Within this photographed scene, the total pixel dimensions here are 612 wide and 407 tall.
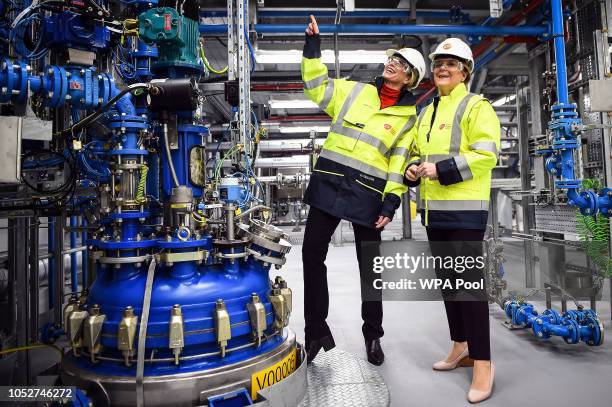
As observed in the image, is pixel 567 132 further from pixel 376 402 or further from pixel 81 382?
pixel 81 382

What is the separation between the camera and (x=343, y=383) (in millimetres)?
1790

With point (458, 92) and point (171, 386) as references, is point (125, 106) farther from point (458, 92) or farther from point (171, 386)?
point (458, 92)

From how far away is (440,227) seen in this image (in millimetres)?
1829

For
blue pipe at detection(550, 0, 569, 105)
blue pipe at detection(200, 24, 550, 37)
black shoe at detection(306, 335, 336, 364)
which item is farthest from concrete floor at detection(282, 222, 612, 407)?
blue pipe at detection(200, 24, 550, 37)

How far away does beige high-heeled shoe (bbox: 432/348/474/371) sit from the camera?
200 centimetres

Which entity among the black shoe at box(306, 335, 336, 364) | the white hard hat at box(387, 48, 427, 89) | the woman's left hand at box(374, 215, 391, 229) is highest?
the white hard hat at box(387, 48, 427, 89)

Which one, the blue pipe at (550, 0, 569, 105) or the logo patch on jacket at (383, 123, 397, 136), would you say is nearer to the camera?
the logo patch on jacket at (383, 123, 397, 136)

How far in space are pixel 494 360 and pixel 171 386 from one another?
160 centimetres

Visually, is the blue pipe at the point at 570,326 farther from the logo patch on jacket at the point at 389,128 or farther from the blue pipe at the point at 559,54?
the blue pipe at the point at 559,54

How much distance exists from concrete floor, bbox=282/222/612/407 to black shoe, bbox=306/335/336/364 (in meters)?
0.29

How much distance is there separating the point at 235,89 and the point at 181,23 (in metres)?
0.46

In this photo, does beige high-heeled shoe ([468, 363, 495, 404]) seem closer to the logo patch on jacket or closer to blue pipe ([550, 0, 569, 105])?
the logo patch on jacket

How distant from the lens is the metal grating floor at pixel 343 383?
164 cm

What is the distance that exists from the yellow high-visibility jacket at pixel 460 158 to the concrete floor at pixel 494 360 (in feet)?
2.36
